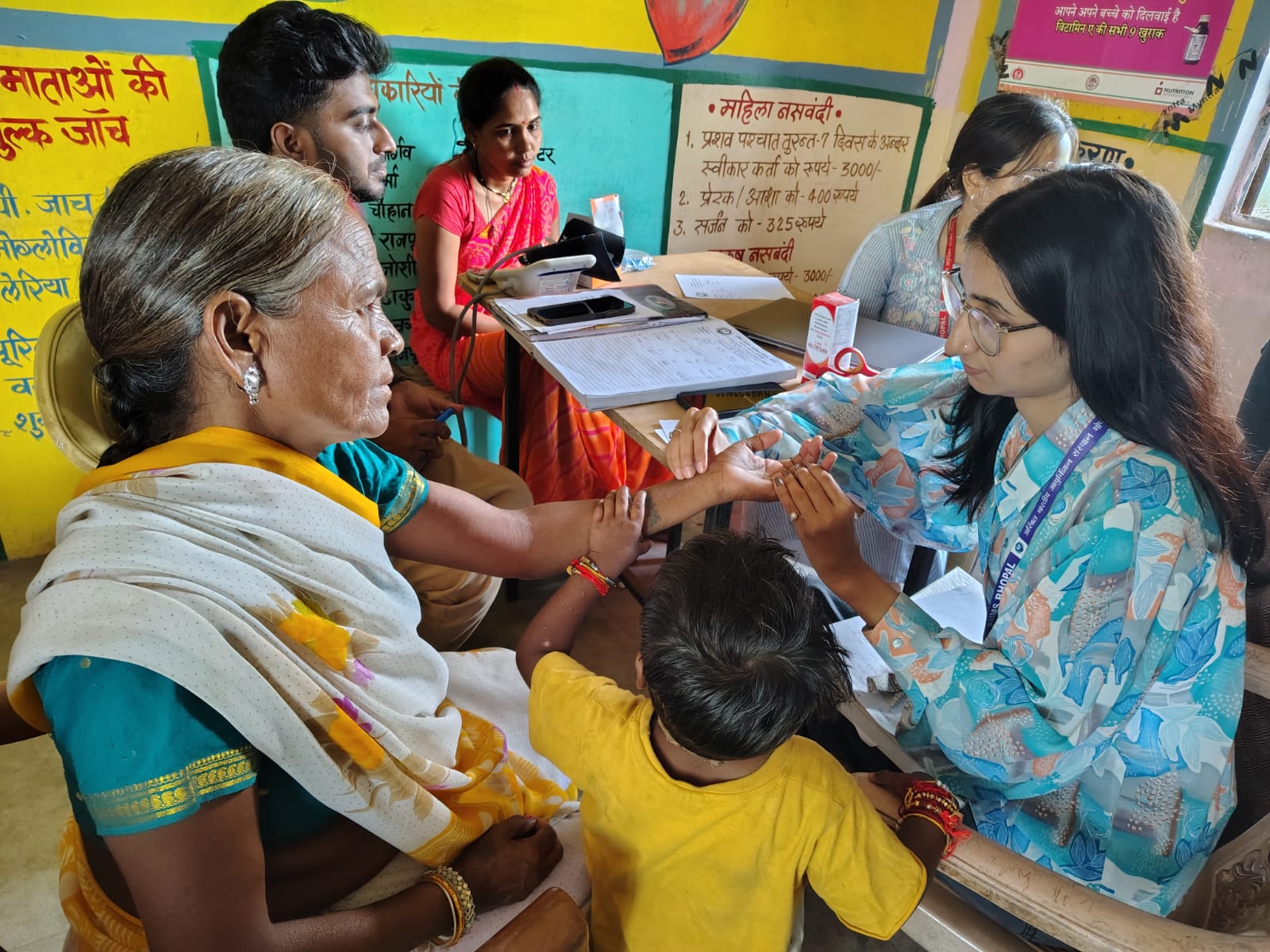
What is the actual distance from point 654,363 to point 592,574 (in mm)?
573

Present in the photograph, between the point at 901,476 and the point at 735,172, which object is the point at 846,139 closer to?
the point at 735,172

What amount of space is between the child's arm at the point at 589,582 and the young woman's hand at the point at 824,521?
0.27m

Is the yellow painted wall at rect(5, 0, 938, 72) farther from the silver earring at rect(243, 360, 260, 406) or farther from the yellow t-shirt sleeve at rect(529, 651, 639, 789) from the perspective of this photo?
the yellow t-shirt sleeve at rect(529, 651, 639, 789)

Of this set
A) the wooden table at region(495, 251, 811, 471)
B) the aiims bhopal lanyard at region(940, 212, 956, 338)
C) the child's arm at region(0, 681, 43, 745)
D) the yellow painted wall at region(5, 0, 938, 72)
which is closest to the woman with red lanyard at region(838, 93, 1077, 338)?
the aiims bhopal lanyard at region(940, 212, 956, 338)

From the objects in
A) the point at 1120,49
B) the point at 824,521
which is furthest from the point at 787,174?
the point at 824,521

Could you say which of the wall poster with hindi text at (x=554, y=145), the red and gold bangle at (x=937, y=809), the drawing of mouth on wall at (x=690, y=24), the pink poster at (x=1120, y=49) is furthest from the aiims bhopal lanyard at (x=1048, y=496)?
the pink poster at (x=1120, y=49)

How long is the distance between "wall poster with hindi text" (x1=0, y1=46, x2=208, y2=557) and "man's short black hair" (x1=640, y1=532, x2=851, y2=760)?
2106mm

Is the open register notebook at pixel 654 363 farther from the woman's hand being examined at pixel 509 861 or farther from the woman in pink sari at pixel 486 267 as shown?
the woman's hand being examined at pixel 509 861

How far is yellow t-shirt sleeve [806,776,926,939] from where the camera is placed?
2.96ft

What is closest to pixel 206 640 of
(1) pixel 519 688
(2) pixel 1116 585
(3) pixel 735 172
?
(1) pixel 519 688

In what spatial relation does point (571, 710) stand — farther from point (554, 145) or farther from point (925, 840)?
point (554, 145)

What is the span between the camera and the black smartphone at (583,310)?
1898mm

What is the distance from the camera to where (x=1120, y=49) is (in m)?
3.09

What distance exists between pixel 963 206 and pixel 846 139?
1602 millimetres
